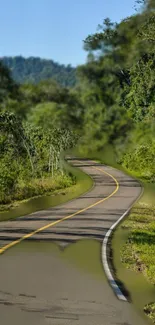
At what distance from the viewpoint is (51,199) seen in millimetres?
35719

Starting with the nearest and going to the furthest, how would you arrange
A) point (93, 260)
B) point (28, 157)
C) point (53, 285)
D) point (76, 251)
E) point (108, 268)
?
point (53, 285) → point (108, 268) → point (93, 260) → point (76, 251) → point (28, 157)

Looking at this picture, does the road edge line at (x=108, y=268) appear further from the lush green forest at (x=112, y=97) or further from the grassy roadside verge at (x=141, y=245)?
the lush green forest at (x=112, y=97)

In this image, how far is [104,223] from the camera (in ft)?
75.3

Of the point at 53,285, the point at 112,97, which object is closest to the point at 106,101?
the point at 112,97

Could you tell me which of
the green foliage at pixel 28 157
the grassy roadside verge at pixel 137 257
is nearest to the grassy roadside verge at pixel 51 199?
the green foliage at pixel 28 157

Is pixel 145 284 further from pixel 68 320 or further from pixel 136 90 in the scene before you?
pixel 136 90

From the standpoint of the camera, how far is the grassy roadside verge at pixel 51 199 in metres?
26.7

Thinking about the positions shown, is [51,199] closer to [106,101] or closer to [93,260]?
[106,101]

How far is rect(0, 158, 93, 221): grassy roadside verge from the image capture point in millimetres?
26697

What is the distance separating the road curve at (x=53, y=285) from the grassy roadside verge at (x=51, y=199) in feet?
8.84

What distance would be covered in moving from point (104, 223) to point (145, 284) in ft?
36.0

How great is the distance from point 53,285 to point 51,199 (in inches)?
989

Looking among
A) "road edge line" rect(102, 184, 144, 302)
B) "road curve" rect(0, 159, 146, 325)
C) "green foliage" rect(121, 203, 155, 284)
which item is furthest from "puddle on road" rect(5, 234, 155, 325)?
"road curve" rect(0, 159, 146, 325)

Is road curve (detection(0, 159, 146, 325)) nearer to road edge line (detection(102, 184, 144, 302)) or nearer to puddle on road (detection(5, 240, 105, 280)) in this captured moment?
road edge line (detection(102, 184, 144, 302))
